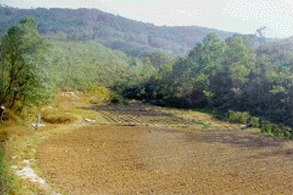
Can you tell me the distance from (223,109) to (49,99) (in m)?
11.2

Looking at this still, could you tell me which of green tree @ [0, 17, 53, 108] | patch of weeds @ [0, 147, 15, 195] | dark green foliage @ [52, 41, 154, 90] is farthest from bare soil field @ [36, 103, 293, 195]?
dark green foliage @ [52, 41, 154, 90]

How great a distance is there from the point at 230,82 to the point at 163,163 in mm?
13956

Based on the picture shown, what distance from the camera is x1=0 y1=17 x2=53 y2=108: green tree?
9.53 metres

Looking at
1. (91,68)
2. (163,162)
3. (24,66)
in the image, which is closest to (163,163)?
(163,162)

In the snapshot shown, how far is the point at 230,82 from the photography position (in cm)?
1895

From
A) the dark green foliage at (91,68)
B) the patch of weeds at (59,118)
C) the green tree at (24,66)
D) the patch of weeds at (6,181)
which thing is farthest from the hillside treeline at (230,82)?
the patch of weeds at (6,181)

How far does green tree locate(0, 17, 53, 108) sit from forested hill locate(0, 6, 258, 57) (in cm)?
2992

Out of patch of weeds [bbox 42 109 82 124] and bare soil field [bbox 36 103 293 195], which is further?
patch of weeds [bbox 42 109 82 124]

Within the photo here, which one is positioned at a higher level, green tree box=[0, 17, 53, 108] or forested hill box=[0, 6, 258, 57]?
forested hill box=[0, 6, 258, 57]

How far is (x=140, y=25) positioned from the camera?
7556 cm

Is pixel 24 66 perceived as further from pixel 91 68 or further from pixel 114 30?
pixel 114 30

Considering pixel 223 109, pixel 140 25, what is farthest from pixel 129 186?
pixel 140 25

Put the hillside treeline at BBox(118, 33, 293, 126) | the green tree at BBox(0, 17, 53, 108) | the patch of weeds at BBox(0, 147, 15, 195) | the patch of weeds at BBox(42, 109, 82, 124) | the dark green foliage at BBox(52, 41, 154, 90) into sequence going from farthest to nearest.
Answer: the dark green foliage at BBox(52, 41, 154, 90) → the hillside treeline at BBox(118, 33, 293, 126) → the patch of weeds at BBox(42, 109, 82, 124) → the green tree at BBox(0, 17, 53, 108) → the patch of weeds at BBox(0, 147, 15, 195)

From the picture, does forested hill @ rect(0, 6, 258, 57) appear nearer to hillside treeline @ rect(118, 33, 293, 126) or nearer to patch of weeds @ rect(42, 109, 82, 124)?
hillside treeline @ rect(118, 33, 293, 126)
